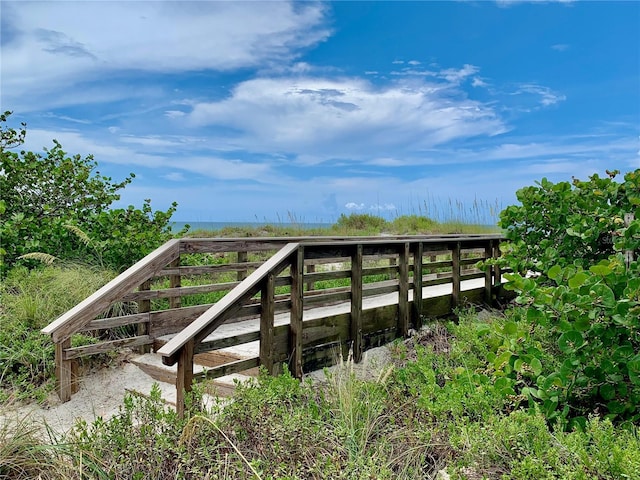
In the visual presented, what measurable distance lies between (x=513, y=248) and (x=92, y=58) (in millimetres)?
7501

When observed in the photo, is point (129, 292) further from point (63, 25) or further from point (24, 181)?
point (24, 181)

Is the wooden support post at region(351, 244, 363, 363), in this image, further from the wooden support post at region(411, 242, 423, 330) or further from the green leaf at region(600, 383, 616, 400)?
the green leaf at region(600, 383, 616, 400)

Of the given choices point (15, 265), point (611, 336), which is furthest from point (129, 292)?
point (611, 336)

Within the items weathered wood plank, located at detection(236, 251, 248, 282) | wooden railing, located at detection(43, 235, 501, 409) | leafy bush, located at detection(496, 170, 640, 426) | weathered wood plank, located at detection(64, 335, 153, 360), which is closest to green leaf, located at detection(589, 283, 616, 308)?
leafy bush, located at detection(496, 170, 640, 426)

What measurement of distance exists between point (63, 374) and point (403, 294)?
365cm

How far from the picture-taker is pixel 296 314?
4.18 m

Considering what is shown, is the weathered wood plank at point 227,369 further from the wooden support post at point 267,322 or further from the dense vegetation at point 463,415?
the dense vegetation at point 463,415

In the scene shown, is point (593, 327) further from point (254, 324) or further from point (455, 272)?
point (254, 324)

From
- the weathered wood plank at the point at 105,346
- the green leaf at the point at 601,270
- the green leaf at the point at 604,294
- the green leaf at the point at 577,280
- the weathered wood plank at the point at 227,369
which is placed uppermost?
the green leaf at the point at 601,270

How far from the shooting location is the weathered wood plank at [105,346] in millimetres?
4562

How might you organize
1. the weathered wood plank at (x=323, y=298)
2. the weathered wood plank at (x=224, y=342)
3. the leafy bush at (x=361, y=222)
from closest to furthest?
the weathered wood plank at (x=224, y=342) < the weathered wood plank at (x=323, y=298) < the leafy bush at (x=361, y=222)

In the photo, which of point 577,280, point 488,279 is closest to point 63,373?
point 577,280

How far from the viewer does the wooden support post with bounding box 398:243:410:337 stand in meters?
5.46

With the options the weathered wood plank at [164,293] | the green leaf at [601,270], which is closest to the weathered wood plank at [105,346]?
→ the weathered wood plank at [164,293]
